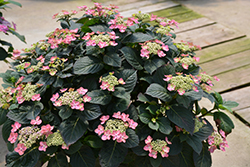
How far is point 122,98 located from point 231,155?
1051mm

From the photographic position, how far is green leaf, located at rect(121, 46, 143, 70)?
1.21 meters

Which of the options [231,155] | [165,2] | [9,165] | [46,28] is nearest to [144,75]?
[9,165]

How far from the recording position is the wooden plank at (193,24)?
345 centimetres

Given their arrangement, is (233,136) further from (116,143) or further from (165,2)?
(165,2)

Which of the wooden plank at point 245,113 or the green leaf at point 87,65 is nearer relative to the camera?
the green leaf at point 87,65

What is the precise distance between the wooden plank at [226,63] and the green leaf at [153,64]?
150cm

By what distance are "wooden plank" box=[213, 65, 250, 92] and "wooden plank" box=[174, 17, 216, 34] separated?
1.12 meters

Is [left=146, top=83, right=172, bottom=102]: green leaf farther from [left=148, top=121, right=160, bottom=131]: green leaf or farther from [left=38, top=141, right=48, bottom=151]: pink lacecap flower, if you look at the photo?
[left=38, top=141, right=48, bottom=151]: pink lacecap flower

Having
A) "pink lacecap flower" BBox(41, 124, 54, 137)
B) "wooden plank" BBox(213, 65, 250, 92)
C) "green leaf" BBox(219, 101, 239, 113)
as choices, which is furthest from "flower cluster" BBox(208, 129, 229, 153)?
"wooden plank" BBox(213, 65, 250, 92)

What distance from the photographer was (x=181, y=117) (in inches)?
43.9

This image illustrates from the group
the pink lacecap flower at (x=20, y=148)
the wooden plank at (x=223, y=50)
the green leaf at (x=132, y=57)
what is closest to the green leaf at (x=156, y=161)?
the green leaf at (x=132, y=57)

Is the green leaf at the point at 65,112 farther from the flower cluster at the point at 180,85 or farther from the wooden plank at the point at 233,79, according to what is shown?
the wooden plank at the point at 233,79

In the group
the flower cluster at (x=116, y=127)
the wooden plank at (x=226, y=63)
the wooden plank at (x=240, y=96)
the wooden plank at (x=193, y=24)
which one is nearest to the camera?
the flower cluster at (x=116, y=127)

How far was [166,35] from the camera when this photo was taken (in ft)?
4.82
